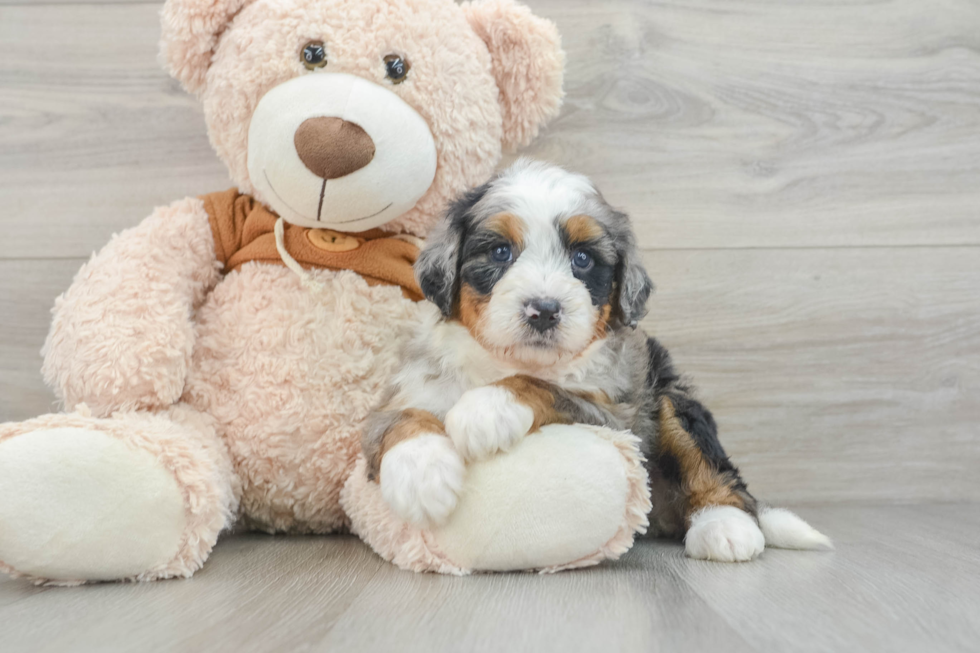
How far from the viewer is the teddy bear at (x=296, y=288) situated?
1517 mm

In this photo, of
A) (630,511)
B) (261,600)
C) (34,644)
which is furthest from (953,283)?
(34,644)

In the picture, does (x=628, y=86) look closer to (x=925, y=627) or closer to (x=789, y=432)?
(x=789, y=432)

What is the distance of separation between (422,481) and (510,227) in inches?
21.5

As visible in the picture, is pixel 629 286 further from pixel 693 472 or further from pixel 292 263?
pixel 292 263

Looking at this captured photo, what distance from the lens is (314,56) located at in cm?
177

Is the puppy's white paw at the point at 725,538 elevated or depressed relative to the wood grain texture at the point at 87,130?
depressed

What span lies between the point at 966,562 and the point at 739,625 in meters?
0.79

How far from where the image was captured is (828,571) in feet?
5.18

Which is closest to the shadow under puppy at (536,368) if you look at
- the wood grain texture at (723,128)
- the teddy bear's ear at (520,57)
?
the teddy bear's ear at (520,57)

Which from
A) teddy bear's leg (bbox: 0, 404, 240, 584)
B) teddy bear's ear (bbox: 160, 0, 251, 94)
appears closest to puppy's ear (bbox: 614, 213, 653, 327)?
teddy bear's leg (bbox: 0, 404, 240, 584)

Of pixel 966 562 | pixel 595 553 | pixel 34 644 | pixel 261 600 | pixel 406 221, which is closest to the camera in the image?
pixel 34 644

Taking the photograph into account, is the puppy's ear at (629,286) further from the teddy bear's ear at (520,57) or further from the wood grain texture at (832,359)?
the wood grain texture at (832,359)

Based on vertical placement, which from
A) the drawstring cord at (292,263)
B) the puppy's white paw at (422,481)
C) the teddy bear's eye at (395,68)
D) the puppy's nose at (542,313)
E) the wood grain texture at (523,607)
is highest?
the teddy bear's eye at (395,68)

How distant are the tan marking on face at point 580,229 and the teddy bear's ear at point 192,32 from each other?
3.11 feet
